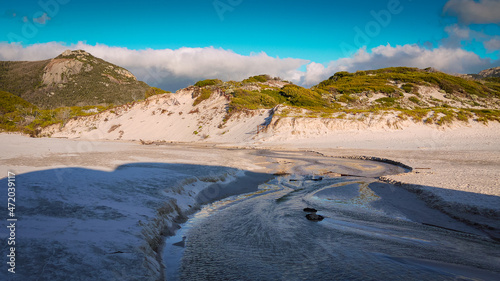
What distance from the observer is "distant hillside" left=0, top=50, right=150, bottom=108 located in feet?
309

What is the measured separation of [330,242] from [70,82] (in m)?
123

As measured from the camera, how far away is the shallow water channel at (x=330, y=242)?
4180mm

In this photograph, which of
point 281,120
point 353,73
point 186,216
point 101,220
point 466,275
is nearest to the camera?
point 466,275

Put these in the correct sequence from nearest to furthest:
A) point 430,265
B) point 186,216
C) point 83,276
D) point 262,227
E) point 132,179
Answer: point 83,276, point 430,265, point 262,227, point 186,216, point 132,179

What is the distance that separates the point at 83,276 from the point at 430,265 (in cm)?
554

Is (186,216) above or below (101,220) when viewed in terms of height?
below

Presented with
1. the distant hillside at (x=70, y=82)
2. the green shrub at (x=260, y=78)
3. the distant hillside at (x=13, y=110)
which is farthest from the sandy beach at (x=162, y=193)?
the distant hillside at (x=70, y=82)

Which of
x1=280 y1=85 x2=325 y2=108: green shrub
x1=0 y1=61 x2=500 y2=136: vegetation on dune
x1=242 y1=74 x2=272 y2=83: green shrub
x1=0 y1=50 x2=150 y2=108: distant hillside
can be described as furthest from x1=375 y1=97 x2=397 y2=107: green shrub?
x1=0 y1=50 x2=150 y2=108: distant hillside

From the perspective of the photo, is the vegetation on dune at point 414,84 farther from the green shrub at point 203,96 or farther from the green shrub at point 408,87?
the green shrub at point 203,96

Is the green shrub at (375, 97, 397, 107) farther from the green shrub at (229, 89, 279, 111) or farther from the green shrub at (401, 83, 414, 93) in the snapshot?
the green shrub at (229, 89, 279, 111)

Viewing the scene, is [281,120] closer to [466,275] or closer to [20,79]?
[466,275]

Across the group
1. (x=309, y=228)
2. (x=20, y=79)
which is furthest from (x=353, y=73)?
(x=20, y=79)

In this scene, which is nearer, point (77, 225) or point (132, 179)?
point (77, 225)

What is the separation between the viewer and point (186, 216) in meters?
7.29
